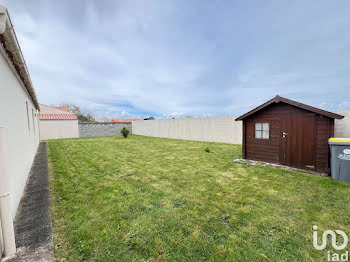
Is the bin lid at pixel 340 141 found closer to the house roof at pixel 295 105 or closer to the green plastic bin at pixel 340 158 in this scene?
the green plastic bin at pixel 340 158

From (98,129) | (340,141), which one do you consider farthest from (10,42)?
(98,129)

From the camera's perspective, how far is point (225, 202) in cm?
288

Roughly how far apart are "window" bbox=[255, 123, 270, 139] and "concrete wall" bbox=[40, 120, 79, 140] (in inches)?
756

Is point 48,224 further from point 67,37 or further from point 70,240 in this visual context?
point 67,37

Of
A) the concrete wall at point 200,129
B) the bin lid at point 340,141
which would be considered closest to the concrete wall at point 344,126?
the bin lid at point 340,141

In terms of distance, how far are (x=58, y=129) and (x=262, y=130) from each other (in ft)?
64.0

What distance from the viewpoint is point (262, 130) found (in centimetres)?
571

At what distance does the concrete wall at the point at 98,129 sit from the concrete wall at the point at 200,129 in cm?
432

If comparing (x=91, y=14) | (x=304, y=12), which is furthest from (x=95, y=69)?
(x=304, y=12)

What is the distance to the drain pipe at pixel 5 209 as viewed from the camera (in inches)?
64.0

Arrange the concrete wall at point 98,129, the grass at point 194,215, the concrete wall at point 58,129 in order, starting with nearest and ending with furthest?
the grass at point 194,215, the concrete wall at point 58,129, the concrete wall at point 98,129

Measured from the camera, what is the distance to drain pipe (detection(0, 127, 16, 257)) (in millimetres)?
1626

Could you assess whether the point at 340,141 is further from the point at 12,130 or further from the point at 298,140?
the point at 12,130

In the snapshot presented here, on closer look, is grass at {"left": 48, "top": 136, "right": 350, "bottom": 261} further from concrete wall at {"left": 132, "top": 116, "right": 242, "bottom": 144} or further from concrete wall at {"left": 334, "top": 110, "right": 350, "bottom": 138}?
concrete wall at {"left": 132, "top": 116, "right": 242, "bottom": 144}
